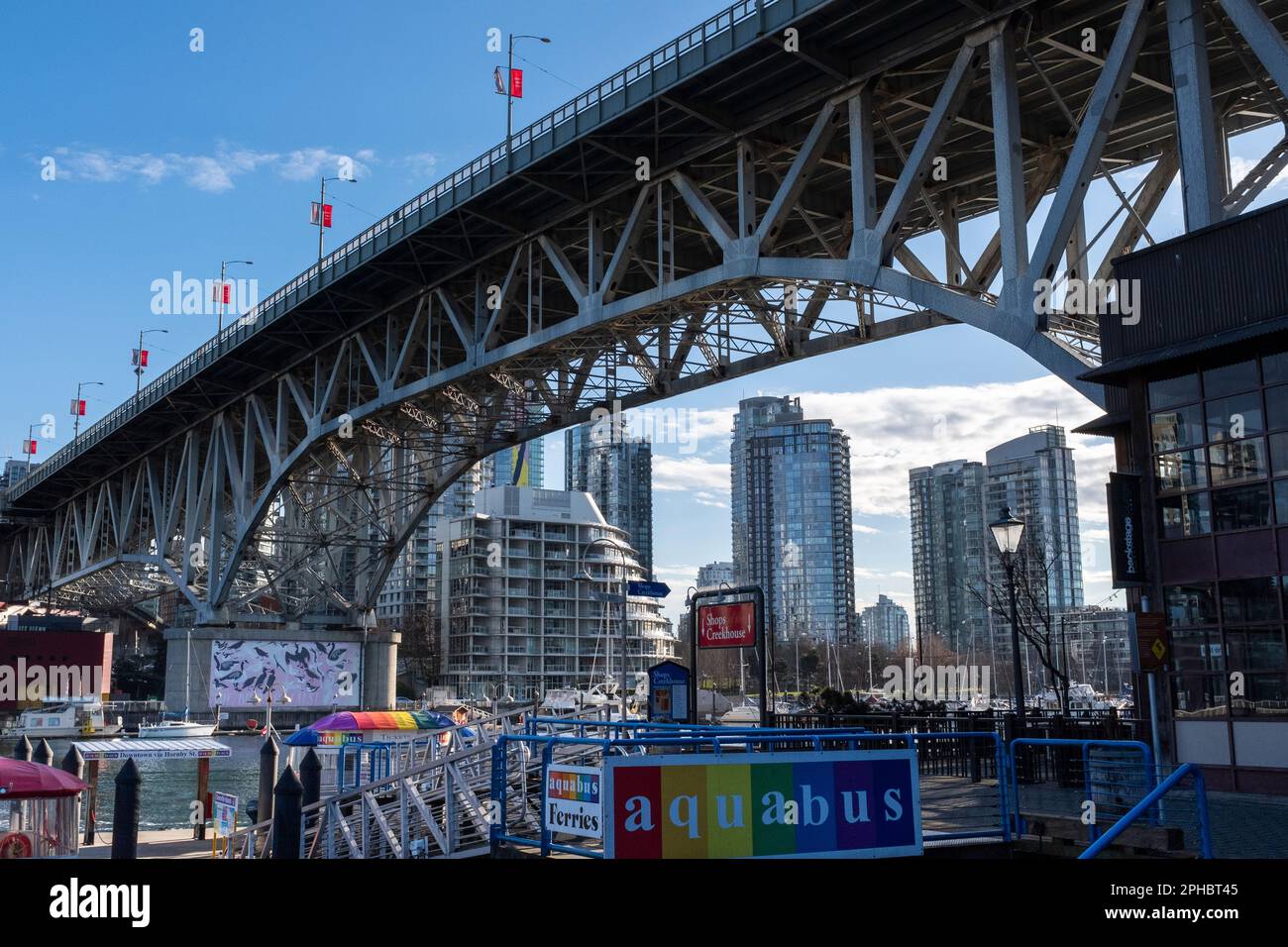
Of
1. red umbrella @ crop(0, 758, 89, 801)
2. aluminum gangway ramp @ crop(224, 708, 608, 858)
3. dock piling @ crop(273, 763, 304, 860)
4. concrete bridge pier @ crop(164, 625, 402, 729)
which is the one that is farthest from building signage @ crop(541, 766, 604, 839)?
concrete bridge pier @ crop(164, 625, 402, 729)

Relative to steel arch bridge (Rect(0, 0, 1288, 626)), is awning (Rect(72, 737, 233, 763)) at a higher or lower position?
lower

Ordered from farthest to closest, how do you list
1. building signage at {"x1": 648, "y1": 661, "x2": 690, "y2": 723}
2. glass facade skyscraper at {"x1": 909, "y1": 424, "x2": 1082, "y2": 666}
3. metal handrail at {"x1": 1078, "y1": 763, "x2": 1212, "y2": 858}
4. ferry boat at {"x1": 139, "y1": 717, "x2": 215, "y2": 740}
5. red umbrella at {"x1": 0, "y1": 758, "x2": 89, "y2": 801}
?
glass facade skyscraper at {"x1": 909, "y1": 424, "x2": 1082, "y2": 666}, ferry boat at {"x1": 139, "y1": 717, "x2": 215, "y2": 740}, building signage at {"x1": 648, "y1": 661, "x2": 690, "y2": 723}, red umbrella at {"x1": 0, "y1": 758, "x2": 89, "y2": 801}, metal handrail at {"x1": 1078, "y1": 763, "x2": 1212, "y2": 858}

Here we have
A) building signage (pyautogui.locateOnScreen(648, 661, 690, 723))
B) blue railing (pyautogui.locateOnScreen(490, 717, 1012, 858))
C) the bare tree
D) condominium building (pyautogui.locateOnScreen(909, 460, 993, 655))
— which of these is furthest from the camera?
condominium building (pyautogui.locateOnScreen(909, 460, 993, 655))

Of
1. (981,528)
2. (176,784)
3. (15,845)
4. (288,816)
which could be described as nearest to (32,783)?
(15,845)

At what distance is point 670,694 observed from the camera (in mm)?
24641

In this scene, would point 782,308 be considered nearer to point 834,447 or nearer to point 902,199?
point 902,199

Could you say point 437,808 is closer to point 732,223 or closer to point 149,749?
point 149,749

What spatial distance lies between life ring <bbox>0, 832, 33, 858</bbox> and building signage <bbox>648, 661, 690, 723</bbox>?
11.9 meters

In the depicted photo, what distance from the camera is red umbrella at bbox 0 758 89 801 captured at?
15734 mm

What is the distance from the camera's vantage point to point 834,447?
17125 centimetres

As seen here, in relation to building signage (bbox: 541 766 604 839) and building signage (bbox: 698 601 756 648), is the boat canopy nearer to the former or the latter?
building signage (bbox: 698 601 756 648)

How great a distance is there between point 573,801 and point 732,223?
33.1 m
